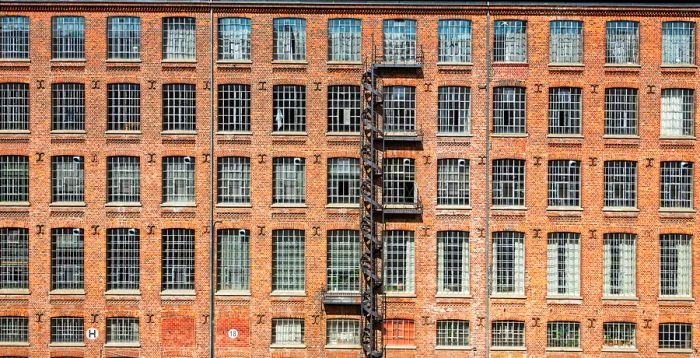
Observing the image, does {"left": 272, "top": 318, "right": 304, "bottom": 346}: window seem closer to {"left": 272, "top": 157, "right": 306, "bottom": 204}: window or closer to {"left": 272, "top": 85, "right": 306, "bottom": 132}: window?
{"left": 272, "top": 157, "right": 306, "bottom": 204}: window

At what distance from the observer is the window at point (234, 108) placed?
2970cm

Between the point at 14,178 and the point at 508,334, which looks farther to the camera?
the point at 14,178

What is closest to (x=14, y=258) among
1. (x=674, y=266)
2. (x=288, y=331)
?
(x=288, y=331)

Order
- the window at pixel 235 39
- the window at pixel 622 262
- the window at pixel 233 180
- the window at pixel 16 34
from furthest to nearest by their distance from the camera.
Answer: the window at pixel 16 34 → the window at pixel 235 39 → the window at pixel 233 180 → the window at pixel 622 262

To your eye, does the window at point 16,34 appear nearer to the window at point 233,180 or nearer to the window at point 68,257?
the window at point 68,257

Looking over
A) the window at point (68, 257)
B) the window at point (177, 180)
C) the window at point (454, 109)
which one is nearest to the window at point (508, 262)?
the window at point (454, 109)

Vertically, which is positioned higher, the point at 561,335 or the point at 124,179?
the point at 124,179

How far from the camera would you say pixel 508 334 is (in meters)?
29.5

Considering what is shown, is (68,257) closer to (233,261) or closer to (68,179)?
(68,179)

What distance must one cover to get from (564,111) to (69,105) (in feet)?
75.6

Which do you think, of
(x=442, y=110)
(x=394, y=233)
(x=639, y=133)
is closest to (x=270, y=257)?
(x=394, y=233)

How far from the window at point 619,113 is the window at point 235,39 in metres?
17.0

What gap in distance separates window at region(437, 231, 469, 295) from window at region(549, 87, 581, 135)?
6.60m

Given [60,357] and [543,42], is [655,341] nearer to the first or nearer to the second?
[543,42]
